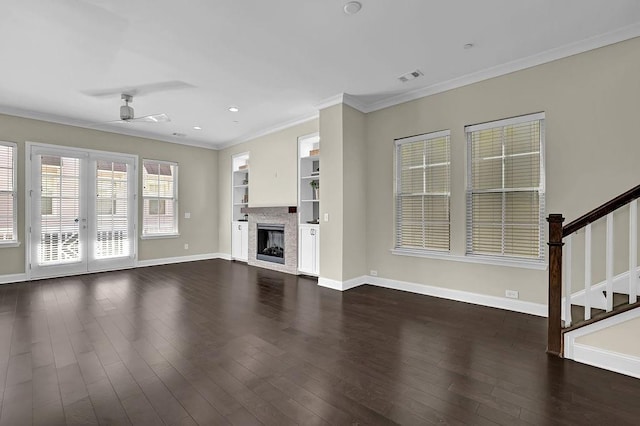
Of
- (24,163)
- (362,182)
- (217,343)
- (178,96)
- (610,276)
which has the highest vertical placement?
(178,96)

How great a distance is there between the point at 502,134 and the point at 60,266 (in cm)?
782

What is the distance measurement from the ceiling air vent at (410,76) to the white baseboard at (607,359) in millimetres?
3419

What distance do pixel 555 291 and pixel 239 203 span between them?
21.6ft

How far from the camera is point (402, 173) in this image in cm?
491

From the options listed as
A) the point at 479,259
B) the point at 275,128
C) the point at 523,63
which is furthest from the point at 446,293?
the point at 275,128

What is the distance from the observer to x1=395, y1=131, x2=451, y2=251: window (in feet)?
14.6

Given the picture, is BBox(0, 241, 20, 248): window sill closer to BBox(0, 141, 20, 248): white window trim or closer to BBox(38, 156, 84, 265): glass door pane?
BBox(0, 141, 20, 248): white window trim

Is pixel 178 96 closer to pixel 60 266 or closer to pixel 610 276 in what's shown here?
pixel 60 266

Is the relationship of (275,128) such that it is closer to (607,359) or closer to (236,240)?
(236,240)

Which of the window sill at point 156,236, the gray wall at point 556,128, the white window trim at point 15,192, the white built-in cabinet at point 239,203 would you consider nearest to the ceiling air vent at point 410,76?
the gray wall at point 556,128

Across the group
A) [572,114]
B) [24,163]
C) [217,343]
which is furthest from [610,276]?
[24,163]

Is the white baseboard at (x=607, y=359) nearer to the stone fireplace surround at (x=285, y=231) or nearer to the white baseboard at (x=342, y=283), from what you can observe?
the white baseboard at (x=342, y=283)

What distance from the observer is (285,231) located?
20.2 ft

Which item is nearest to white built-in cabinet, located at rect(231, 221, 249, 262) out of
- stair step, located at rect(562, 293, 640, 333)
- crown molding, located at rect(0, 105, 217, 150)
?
crown molding, located at rect(0, 105, 217, 150)
